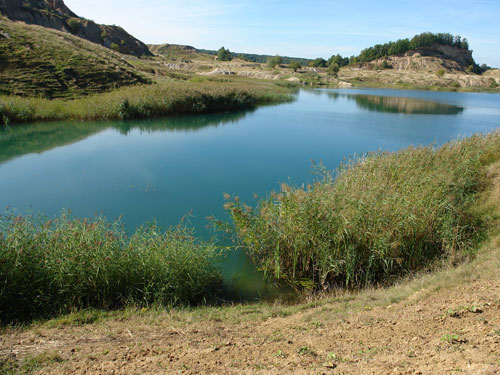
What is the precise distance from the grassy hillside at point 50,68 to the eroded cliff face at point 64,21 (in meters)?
15.1

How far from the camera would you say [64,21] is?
51781 millimetres

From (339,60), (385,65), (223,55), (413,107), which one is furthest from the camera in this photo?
(339,60)

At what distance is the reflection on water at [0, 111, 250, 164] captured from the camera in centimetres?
1498

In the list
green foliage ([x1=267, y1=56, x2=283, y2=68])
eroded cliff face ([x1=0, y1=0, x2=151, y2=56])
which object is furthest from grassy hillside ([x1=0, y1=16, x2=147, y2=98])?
green foliage ([x1=267, y1=56, x2=283, y2=68])

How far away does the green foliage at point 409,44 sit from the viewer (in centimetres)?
10962

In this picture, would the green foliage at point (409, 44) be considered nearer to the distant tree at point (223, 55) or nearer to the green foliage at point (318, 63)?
the green foliage at point (318, 63)

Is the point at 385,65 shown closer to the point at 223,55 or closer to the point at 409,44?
the point at 409,44

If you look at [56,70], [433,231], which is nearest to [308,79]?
[56,70]

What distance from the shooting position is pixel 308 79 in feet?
242

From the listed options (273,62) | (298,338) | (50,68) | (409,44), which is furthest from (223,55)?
(298,338)

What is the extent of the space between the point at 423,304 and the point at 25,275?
5355 millimetres

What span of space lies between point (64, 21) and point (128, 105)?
41.2 m

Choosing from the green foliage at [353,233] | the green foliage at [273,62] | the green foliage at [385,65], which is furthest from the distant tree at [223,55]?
the green foliage at [353,233]

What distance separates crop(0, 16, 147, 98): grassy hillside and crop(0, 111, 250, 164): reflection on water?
226 inches
